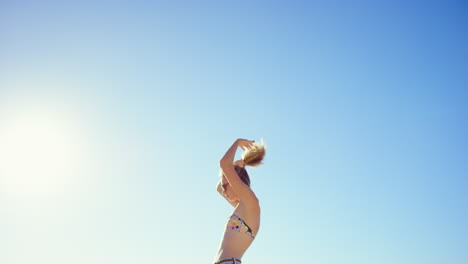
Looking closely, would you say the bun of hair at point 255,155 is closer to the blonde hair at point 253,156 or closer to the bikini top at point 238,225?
the blonde hair at point 253,156

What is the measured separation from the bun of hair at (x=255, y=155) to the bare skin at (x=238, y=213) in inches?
12.9

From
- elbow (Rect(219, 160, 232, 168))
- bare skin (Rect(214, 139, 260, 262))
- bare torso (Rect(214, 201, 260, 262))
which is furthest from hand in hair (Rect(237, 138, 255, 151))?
bare torso (Rect(214, 201, 260, 262))

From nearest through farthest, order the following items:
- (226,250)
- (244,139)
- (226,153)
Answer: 1. (226,250)
2. (226,153)
3. (244,139)

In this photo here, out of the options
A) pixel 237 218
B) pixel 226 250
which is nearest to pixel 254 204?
pixel 237 218

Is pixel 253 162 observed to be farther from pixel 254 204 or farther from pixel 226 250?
pixel 226 250

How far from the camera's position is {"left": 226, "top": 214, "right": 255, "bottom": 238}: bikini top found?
6.15 m

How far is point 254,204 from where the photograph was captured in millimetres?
6305

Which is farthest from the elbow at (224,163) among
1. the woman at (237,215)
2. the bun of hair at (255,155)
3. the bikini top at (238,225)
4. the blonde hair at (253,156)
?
the bikini top at (238,225)

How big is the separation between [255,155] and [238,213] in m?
1.04

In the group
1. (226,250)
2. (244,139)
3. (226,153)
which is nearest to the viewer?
(226,250)

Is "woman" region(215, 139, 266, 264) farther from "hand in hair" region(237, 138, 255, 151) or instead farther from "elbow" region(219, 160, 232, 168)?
"hand in hair" region(237, 138, 255, 151)

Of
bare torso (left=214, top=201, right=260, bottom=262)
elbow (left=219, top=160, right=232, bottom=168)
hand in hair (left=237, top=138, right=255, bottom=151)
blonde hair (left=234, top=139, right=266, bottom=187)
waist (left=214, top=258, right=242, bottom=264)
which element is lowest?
waist (left=214, top=258, right=242, bottom=264)

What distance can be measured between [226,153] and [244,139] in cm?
56

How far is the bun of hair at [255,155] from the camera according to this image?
685 cm
